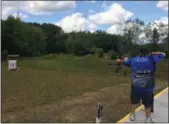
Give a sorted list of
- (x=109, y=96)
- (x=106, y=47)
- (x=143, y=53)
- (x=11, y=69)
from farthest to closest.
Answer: (x=106, y=47) → (x=11, y=69) → (x=109, y=96) → (x=143, y=53)

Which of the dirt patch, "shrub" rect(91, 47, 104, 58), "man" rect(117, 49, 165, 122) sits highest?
"man" rect(117, 49, 165, 122)

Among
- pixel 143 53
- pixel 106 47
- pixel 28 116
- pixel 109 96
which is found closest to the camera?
pixel 143 53

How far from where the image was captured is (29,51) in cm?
7944

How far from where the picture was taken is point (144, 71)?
9.59 m

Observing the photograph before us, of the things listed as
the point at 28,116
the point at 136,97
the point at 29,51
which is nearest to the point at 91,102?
the point at 28,116

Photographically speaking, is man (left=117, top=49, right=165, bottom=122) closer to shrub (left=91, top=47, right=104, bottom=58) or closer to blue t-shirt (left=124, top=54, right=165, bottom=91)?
blue t-shirt (left=124, top=54, right=165, bottom=91)

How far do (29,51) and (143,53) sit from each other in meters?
70.7

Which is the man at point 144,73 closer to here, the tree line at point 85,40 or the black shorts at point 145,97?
the black shorts at point 145,97

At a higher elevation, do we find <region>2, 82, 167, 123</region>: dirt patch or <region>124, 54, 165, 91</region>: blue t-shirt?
<region>124, 54, 165, 91</region>: blue t-shirt

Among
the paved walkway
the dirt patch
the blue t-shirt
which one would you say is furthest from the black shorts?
the dirt patch

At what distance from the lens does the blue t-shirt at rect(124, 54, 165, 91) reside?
959 cm

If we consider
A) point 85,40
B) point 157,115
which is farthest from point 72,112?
point 85,40

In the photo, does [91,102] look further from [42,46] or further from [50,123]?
[42,46]

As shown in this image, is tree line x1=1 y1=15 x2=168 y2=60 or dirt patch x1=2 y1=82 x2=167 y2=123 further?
tree line x1=1 y1=15 x2=168 y2=60
